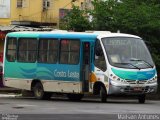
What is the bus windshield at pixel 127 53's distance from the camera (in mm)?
25844

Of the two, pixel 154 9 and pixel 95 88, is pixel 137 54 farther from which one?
pixel 154 9

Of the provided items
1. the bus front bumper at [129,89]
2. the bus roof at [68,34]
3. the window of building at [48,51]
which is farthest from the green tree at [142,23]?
the bus front bumper at [129,89]

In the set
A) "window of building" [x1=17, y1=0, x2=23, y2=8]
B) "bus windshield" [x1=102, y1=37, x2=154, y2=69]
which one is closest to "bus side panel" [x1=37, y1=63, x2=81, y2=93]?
"bus windshield" [x1=102, y1=37, x2=154, y2=69]

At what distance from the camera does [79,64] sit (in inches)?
1061

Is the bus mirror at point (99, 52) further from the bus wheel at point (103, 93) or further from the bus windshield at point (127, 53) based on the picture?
the bus wheel at point (103, 93)

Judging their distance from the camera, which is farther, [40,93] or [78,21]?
[78,21]

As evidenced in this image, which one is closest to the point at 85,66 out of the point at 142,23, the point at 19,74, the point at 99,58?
the point at 99,58

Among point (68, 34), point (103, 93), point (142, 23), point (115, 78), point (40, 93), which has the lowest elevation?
point (40, 93)

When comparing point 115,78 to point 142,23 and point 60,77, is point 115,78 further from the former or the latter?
point 142,23

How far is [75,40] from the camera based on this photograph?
27359 millimetres

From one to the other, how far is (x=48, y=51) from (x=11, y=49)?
2.64 metres

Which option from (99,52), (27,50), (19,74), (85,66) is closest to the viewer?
(99,52)

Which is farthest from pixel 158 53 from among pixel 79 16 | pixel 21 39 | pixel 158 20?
pixel 21 39

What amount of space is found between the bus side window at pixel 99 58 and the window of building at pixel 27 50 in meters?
3.81
